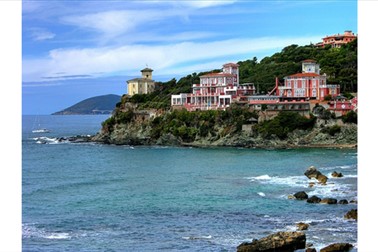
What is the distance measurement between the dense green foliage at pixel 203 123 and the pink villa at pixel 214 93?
235 cm

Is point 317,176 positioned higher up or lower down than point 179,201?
higher up

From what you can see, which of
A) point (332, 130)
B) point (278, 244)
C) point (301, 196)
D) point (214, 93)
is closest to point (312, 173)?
point (301, 196)

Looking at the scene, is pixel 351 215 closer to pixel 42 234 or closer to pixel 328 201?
pixel 328 201

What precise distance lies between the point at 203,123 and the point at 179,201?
22262 mm

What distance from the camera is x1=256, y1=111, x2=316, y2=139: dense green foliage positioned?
3584 cm

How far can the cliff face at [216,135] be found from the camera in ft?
113

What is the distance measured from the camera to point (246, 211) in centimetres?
1477

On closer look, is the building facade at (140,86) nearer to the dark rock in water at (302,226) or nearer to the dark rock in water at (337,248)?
the dark rock in water at (302,226)

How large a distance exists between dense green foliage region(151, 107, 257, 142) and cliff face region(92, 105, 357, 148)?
7 cm

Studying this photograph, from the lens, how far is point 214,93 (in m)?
43.3

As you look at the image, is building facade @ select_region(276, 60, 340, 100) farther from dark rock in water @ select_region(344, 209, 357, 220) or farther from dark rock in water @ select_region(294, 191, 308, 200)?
dark rock in water @ select_region(344, 209, 357, 220)

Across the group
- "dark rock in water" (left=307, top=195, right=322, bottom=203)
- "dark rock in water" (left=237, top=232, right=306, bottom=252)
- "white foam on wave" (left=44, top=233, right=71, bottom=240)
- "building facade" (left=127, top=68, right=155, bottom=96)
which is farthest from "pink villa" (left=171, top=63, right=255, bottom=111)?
"dark rock in water" (left=237, top=232, right=306, bottom=252)

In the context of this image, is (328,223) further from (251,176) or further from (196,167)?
(196,167)

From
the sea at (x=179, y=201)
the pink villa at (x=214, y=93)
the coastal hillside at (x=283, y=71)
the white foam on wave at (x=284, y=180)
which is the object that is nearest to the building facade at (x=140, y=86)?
the coastal hillside at (x=283, y=71)
